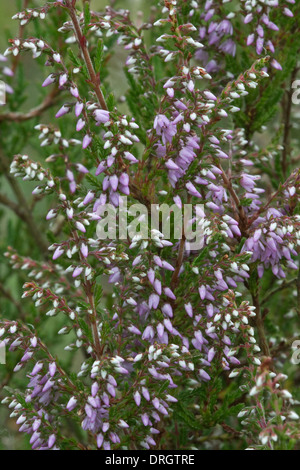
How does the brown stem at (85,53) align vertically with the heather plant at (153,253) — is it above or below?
above

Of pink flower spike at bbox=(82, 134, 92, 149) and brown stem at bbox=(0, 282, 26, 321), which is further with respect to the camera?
brown stem at bbox=(0, 282, 26, 321)

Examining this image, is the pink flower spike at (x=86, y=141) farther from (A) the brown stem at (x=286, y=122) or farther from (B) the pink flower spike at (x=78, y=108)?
(A) the brown stem at (x=286, y=122)

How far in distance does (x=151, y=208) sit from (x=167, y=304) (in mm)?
333

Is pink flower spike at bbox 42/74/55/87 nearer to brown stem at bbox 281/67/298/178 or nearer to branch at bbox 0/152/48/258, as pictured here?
brown stem at bbox 281/67/298/178

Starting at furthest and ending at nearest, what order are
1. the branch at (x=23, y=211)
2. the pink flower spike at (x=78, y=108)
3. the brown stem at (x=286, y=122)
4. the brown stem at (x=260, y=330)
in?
1. the branch at (x=23, y=211)
2. the brown stem at (x=286, y=122)
3. the brown stem at (x=260, y=330)
4. the pink flower spike at (x=78, y=108)

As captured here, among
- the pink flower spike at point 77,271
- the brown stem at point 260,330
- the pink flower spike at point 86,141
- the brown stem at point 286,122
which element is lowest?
the brown stem at point 260,330

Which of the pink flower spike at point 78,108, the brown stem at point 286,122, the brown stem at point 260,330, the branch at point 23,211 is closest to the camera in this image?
the pink flower spike at point 78,108

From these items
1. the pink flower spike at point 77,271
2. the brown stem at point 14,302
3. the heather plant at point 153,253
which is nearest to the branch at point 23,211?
the brown stem at point 14,302

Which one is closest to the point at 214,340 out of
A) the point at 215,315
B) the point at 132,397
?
the point at 215,315

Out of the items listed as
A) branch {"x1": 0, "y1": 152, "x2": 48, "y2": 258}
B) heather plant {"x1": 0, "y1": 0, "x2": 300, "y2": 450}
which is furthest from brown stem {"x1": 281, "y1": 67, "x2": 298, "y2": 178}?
branch {"x1": 0, "y1": 152, "x2": 48, "y2": 258}

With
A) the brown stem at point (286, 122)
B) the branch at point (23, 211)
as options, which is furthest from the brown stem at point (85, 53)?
the branch at point (23, 211)

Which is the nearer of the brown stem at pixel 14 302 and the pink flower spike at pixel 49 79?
the pink flower spike at pixel 49 79
